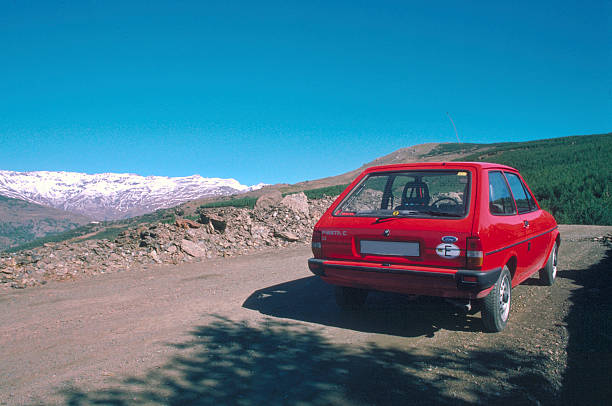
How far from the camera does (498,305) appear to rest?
4078 mm

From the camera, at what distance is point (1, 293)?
7348 millimetres

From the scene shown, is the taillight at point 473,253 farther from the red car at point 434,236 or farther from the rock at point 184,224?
the rock at point 184,224

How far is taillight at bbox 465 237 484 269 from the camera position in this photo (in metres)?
3.60

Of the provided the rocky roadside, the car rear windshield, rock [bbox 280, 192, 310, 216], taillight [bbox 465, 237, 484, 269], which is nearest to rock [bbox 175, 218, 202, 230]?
the rocky roadside

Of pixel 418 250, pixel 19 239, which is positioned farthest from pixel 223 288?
pixel 19 239

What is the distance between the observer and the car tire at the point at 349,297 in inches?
195

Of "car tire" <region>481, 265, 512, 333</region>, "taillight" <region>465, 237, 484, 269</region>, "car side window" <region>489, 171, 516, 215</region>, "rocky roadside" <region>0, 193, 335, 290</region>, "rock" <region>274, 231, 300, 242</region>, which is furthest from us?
"rock" <region>274, 231, 300, 242</region>

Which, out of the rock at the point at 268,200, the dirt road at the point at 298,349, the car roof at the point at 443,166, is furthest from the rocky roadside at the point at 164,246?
the car roof at the point at 443,166

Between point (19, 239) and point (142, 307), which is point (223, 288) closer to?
point (142, 307)

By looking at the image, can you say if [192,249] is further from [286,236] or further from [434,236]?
[434,236]

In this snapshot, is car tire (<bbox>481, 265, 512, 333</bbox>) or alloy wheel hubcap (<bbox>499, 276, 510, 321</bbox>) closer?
car tire (<bbox>481, 265, 512, 333</bbox>)

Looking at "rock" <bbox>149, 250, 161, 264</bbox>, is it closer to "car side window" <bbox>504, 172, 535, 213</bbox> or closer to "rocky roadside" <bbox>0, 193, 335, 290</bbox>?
"rocky roadside" <bbox>0, 193, 335, 290</bbox>

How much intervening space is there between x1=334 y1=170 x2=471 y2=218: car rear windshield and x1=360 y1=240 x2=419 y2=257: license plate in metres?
0.32

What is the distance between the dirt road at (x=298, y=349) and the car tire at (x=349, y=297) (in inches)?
5.8
